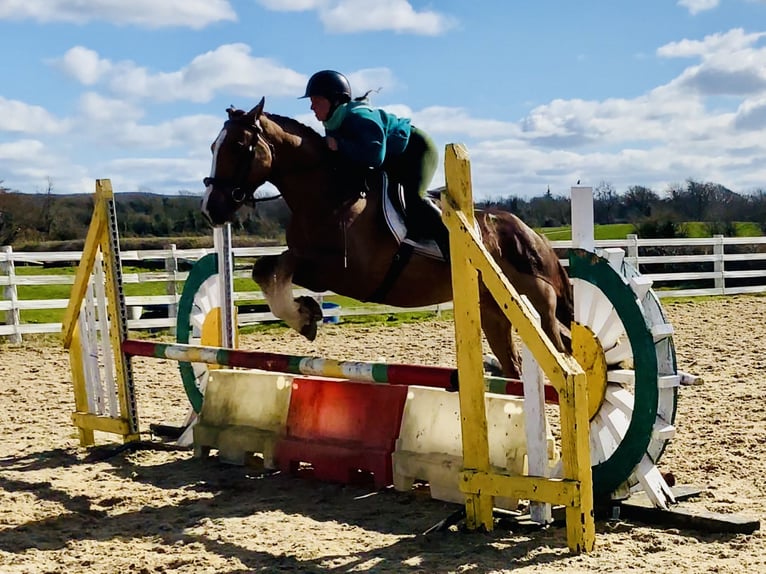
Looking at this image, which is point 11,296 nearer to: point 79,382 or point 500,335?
point 79,382

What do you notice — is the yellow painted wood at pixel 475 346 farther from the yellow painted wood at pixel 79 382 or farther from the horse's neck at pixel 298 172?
the yellow painted wood at pixel 79 382

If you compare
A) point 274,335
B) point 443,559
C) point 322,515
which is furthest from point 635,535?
point 274,335

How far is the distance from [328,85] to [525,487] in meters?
Answer: 2.52

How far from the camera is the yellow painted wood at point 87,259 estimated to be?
5.85m

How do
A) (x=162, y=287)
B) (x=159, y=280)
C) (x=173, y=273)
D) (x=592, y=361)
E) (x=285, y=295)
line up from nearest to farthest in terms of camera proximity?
(x=592, y=361) < (x=285, y=295) < (x=159, y=280) < (x=173, y=273) < (x=162, y=287)

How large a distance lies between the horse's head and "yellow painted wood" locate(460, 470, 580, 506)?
1.93 meters

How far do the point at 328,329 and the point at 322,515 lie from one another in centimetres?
862

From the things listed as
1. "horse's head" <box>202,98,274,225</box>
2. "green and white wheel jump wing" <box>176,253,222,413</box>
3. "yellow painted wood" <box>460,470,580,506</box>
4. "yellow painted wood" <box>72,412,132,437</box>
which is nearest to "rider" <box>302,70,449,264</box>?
"horse's head" <box>202,98,274,225</box>

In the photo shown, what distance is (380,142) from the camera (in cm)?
486

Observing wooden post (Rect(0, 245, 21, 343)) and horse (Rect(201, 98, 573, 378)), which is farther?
wooden post (Rect(0, 245, 21, 343))

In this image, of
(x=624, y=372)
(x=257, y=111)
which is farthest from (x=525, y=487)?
(x=257, y=111)

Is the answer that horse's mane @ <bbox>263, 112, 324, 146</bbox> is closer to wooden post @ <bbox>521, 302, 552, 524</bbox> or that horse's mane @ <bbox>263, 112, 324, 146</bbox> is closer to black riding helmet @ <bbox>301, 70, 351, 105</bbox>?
black riding helmet @ <bbox>301, 70, 351, 105</bbox>

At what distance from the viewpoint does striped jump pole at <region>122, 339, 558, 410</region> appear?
405 centimetres

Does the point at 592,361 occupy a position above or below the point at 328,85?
below
